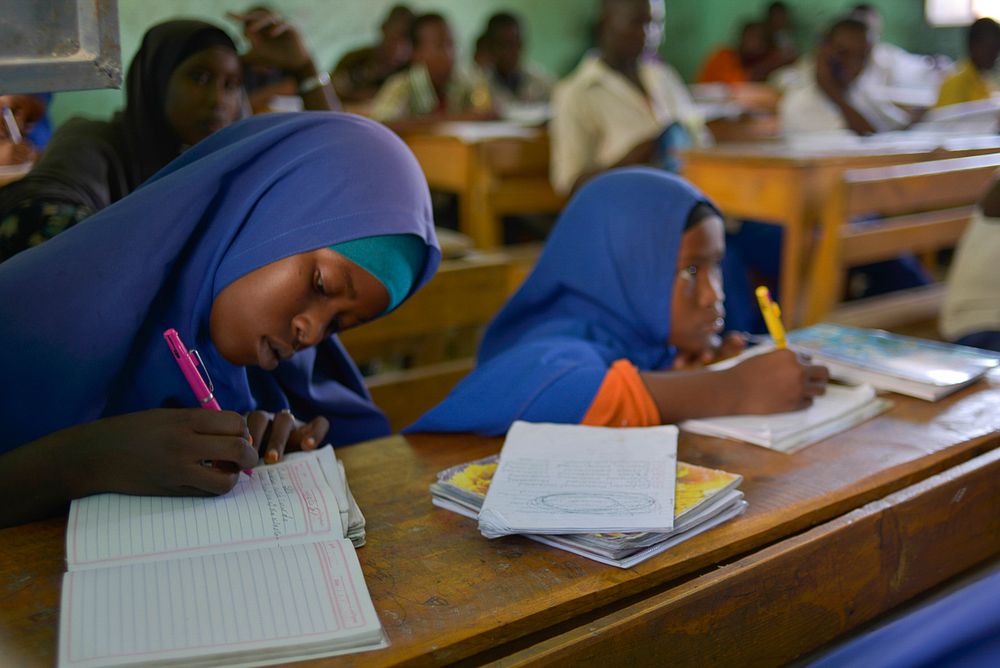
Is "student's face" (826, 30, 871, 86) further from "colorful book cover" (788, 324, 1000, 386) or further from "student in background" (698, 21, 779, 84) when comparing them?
"student in background" (698, 21, 779, 84)

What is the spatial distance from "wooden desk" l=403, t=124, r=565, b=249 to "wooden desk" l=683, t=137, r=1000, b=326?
1102mm

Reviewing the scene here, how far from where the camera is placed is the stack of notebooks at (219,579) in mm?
776

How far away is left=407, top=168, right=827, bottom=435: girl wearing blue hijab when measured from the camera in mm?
1370

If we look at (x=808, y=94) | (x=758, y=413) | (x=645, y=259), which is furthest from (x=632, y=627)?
(x=808, y=94)

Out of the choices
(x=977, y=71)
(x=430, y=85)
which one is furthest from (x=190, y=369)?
(x=430, y=85)

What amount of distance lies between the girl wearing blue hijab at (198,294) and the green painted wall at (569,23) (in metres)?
3.69

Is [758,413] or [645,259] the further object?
[645,259]

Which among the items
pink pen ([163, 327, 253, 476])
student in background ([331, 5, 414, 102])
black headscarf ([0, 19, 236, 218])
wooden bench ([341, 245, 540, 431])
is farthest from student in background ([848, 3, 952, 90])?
pink pen ([163, 327, 253, 476])

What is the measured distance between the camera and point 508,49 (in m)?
6.40

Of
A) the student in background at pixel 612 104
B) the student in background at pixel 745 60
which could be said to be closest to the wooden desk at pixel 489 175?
the student in background at pixel 612 104

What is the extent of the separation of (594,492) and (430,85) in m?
4.73

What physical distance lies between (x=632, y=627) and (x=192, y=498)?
0.48 meters

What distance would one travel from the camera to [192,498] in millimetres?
1030

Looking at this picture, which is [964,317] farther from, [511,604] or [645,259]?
[511,604]
